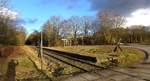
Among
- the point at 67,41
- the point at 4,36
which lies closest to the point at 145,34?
the point at 67,41

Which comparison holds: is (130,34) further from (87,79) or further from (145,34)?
(87,79)

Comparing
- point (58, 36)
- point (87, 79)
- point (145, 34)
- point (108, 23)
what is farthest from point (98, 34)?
point (87, 79)

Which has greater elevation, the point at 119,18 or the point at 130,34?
the point at 119,18

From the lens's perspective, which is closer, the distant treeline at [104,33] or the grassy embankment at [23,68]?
the grassy embankment at [23,68]

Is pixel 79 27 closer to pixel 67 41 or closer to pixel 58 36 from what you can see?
pixel 58 36

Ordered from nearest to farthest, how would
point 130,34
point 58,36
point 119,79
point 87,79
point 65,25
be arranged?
point 119,79 → point 87,79 → point 130,34 → point 58,36 → point 65,25

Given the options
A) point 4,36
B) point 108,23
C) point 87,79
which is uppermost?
point 108,23

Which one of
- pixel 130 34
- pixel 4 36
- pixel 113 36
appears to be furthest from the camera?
pixel 130 34

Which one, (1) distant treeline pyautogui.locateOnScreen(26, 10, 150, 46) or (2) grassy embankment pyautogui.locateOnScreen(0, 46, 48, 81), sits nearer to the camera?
(2) grassy embankment pyautogui.locateOnScreen(0, 46, 48, 81)

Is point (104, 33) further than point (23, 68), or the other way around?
point (104, 33)

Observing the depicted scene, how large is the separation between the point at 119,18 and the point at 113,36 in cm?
1126

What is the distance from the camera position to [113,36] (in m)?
69.9

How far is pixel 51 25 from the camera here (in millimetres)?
114500

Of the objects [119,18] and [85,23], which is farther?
[85,23]
